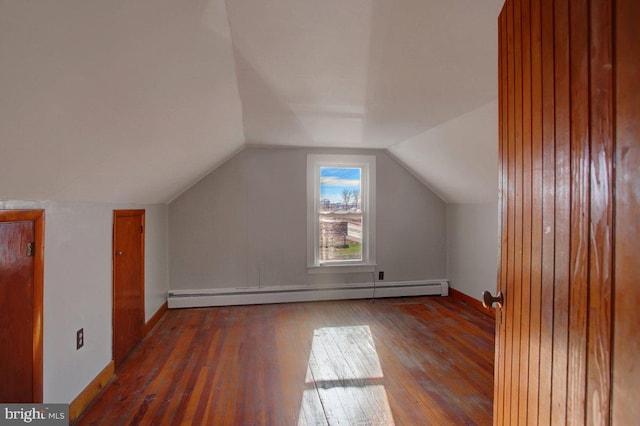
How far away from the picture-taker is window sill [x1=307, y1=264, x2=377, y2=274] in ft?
13.9

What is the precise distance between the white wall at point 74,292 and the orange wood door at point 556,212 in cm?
199

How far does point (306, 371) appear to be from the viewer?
2.48m

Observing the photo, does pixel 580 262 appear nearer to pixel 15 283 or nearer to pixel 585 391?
pixel 585 391

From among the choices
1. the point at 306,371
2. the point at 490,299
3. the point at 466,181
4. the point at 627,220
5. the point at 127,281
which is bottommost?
the point at 306,371

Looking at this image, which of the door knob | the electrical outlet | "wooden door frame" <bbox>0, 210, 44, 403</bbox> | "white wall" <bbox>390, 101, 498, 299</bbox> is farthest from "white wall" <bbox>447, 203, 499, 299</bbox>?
"wooden door frame" <bbox>0, 210, 44, 403</bbox>

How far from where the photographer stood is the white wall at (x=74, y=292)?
5.49ft

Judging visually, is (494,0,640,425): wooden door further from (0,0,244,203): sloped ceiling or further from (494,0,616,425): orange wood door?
(0,0,244,203): sloped ceiling

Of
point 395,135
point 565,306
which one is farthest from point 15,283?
point 395,135

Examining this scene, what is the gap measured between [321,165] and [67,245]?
9.70 feet

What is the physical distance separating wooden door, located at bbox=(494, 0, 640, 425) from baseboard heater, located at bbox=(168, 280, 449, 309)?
3.27m

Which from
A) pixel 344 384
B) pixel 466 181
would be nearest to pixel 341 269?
pixel 466 181

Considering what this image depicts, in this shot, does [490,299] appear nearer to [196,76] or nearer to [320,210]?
[196,76]

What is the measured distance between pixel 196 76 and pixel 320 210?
Result: 9.18 feet

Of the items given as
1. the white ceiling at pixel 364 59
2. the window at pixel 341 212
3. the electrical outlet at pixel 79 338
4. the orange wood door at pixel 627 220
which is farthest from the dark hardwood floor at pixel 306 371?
the white ceiling at pixel 364 59
